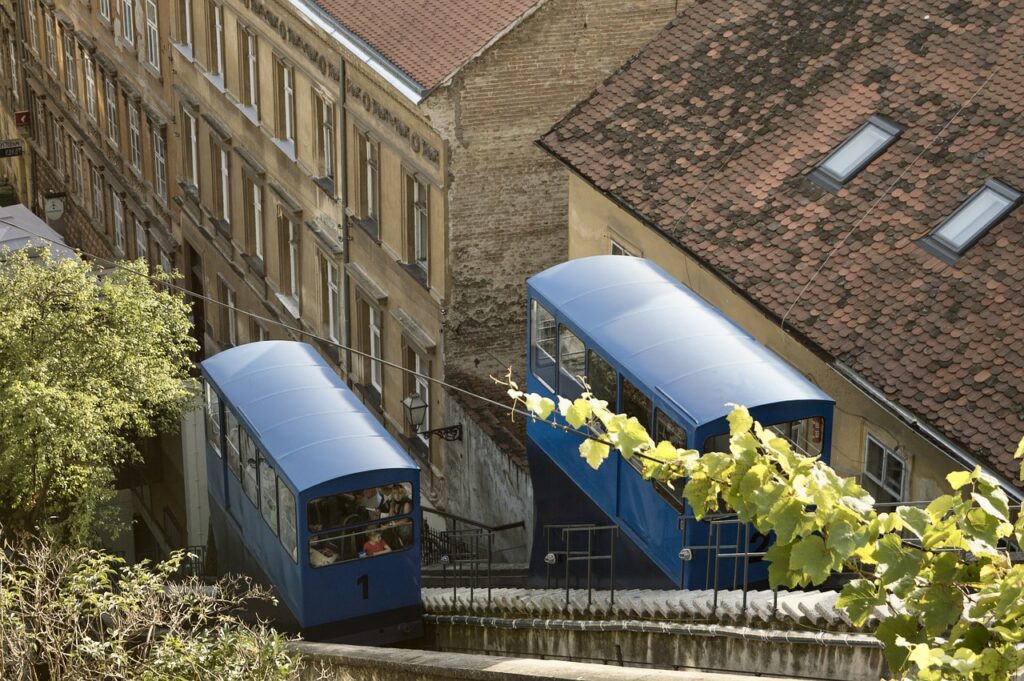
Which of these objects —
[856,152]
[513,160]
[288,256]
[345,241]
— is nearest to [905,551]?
[856,152]

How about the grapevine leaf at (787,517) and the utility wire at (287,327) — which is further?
the utility wire at (287,327)

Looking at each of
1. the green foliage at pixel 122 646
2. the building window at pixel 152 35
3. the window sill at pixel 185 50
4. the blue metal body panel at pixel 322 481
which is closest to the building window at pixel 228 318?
the window sill at pixel 185 50

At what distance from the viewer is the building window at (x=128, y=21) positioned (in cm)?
4103

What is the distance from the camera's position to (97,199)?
46094 mm

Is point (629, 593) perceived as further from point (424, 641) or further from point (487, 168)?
point (487, 168)

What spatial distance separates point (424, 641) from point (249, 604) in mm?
3234

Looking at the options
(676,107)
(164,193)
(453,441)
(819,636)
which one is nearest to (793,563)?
(819,636)

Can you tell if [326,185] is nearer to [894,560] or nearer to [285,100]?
[285,100]

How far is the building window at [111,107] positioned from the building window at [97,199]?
1747 mm

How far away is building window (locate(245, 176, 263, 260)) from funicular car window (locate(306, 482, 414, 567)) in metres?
13.9

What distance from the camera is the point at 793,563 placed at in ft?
30.5

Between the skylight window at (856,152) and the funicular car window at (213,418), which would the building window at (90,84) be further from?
the skylight window at (856,152)

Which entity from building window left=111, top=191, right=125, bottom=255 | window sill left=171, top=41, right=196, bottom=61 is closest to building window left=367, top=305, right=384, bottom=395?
window sill left=171, top=41, right=196, bottom=61

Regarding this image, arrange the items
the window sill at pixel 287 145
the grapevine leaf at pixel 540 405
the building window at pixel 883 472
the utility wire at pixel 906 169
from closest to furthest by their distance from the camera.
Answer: the grapevine leaf at pixel 540 405
the building window at pixel 883 472
the utility wire at pixel 906 169
the window sill at pixel 287 145
